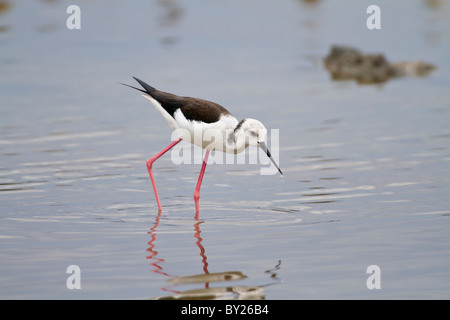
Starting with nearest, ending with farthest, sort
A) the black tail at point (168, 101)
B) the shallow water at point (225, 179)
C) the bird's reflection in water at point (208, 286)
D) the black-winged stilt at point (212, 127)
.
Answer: the bird's reflection in water at point (208, 286), the shallow water at point (225, 179), the black-winged stilt at point (212, 127), the black tail at point (168, 101)

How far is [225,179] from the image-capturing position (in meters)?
10.4

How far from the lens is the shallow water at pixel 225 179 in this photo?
687 cm

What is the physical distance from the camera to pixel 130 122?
537 inches

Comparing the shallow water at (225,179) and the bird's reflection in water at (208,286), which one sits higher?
the shallow water at (225,179)

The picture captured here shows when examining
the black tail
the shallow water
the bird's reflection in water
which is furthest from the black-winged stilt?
the bird's reflection in water

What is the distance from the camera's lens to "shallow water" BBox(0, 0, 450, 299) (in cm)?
687

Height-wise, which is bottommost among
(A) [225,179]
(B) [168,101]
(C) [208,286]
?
(C) [208,286]

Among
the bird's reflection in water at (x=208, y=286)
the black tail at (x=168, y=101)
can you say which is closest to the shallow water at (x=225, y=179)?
the bird's reflection in water at (x=208, y=286)

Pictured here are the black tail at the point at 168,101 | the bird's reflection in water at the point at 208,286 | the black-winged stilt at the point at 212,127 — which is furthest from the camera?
the black tail at the point at 168,101

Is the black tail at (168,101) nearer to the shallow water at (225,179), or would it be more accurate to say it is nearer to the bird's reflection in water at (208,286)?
the shallow water at (225,179)

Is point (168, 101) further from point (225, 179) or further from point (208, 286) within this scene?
point (208, 286)

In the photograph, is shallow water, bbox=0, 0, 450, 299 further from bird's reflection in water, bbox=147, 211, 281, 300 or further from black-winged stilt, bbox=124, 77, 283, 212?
black-winged stilt, bbox=124, 77, 283, 212

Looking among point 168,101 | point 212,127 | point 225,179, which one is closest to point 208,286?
point 212,127
